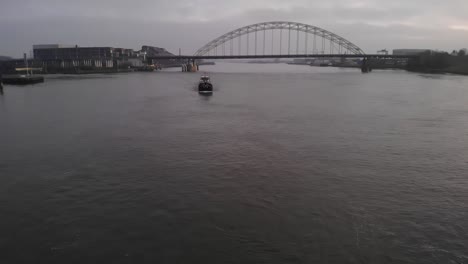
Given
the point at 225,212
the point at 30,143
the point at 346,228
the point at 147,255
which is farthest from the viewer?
the point at 30,143

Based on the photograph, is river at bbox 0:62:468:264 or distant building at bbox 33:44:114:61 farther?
distant building at bbox 33:44:114:61

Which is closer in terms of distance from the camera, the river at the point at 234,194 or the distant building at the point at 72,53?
the river at the point at 234,194

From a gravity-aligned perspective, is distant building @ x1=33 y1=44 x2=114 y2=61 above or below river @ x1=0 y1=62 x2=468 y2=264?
above

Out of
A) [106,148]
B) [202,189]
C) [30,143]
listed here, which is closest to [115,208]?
[202,189]

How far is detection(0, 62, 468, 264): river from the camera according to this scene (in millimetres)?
9203

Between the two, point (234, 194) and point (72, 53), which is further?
point (72, 53)

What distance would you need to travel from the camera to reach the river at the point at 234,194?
9203 mm

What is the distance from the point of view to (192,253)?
8.98 meters

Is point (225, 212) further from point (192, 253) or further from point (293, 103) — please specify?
point (293, 103)

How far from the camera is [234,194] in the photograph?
41.8 feet

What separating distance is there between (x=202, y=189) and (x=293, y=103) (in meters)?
28.9

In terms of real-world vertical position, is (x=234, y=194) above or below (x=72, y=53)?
below

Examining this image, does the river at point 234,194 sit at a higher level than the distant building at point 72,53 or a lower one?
lower

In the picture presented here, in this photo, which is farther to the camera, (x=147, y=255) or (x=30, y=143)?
(x=30, y=143)
